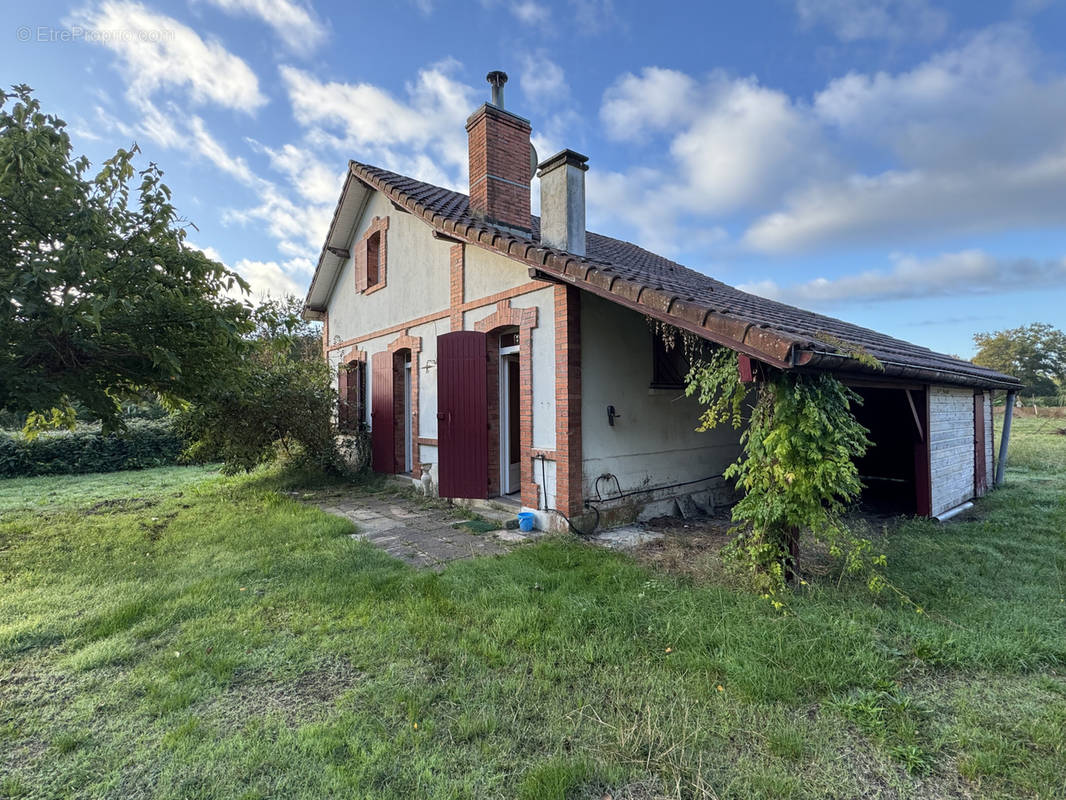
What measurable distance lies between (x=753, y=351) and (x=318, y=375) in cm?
925

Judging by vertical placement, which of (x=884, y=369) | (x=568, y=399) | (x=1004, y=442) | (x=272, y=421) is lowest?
(x=1004, y=442)

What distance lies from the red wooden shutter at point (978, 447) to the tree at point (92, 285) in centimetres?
1097

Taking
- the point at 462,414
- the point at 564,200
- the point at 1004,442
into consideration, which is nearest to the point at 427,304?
the point at 462,414

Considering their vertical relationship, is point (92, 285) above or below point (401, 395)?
above

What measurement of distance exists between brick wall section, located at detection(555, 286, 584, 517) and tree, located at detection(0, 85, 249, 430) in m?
3.69

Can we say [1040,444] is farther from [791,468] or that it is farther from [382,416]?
[382,416]

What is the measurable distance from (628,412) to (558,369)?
1243mm

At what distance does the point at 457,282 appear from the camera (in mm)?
7383

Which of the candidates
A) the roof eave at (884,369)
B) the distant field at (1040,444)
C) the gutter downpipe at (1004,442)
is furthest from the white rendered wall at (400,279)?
the distant field at (1040,444)

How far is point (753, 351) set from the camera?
3430mm

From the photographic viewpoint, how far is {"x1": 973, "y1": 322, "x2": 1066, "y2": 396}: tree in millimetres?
36625

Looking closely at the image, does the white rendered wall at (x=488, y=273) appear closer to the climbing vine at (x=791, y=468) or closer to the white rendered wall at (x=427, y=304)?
the white rendered wall at (x=427, y=304)

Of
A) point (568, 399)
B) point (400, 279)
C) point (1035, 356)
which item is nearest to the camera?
point (568, 399)

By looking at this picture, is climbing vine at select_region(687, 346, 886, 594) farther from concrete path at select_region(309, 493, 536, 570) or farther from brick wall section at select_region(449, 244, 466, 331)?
brick wall section at select_region(449, 244, 466, 331)
